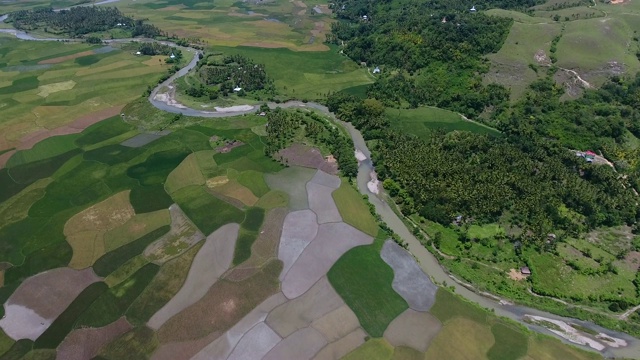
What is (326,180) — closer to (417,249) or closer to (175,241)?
(417,249)

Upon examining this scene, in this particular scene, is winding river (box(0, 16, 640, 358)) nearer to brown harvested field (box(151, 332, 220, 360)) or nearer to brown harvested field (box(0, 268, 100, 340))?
brown harvested field (box(151, 332, 220, 360))

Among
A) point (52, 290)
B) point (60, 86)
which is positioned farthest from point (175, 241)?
point (60, 86)

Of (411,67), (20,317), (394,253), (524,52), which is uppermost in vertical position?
(524,52)

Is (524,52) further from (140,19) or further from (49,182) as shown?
(140,19)

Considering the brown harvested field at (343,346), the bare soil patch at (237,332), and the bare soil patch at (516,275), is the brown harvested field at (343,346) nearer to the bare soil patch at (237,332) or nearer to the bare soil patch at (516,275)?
the bare soil patch at (237,332)

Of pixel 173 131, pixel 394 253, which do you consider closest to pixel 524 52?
pixel 394 253

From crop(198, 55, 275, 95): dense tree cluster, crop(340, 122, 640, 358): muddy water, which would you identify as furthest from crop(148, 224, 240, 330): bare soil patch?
crop(198, 55, 275, 95): dense tree cluster
